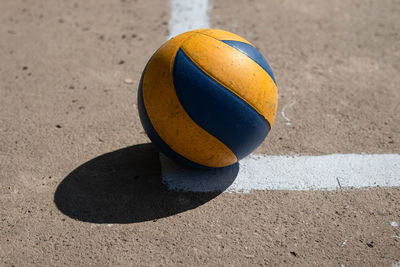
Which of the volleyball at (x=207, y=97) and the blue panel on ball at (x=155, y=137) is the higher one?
the volleyball at (x=207, y=97)

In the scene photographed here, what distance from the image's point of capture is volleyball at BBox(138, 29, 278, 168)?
163 inches

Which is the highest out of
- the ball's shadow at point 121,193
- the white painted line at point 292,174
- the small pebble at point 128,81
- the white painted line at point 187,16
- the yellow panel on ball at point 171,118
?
the yellow panel on ball at point 171,118

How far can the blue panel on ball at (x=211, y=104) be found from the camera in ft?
13.5

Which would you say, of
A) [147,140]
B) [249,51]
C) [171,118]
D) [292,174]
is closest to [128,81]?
[147,140]

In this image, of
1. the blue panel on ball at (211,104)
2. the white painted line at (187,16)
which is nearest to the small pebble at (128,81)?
the white painted line at (187,16)

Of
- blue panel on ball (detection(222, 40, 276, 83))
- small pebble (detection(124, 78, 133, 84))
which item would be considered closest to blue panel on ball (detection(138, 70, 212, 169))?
blue panel on ball (detection(222, 40, 276, 83))

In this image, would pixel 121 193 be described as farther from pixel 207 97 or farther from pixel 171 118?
pixel 207 97

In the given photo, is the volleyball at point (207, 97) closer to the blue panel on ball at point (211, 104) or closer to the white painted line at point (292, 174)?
the blue panel on ball at point (211, 104)

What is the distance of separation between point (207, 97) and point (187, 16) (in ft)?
13.2

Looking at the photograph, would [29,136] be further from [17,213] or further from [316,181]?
[316,181]

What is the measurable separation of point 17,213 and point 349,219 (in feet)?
9.83

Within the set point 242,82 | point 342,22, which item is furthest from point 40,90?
point 342,22

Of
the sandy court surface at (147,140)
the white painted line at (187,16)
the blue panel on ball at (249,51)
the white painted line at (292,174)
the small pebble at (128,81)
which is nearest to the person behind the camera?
the sandy court surface at (147,140)

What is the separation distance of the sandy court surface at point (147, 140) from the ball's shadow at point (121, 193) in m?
0.01
